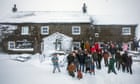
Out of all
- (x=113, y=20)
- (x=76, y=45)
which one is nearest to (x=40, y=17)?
(x=76, y=45)

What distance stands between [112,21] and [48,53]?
761 mm

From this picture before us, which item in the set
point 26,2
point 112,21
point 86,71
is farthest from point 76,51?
point 26,2

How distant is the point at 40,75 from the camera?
10.6 feet

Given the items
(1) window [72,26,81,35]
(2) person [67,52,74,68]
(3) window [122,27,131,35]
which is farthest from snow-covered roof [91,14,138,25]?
(2) person [67,52,74,68]

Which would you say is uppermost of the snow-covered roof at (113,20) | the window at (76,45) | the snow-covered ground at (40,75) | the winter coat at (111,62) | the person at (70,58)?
the snow-covered roof at (113,20)

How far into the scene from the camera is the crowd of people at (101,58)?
3.31m

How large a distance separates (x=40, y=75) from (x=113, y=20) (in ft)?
3.19

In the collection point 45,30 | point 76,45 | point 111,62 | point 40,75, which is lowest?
point 40,75

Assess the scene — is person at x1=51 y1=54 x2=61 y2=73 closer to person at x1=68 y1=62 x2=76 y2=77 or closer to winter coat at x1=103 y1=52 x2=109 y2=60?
person at x1=68 y1=62 x2=76 y2=77

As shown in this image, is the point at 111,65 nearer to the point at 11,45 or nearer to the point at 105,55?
the point at 105,55

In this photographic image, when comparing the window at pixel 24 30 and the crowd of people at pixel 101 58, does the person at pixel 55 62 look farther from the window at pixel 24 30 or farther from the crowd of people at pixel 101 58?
the window at pixel 24 30

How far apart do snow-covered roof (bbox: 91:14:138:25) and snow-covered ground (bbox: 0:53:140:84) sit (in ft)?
1.61

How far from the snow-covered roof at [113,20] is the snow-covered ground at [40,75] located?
1.61 feet

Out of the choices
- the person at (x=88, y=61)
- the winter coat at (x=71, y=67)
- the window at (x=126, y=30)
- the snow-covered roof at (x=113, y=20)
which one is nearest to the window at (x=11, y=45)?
the winter coat at (x=71, y=67)
